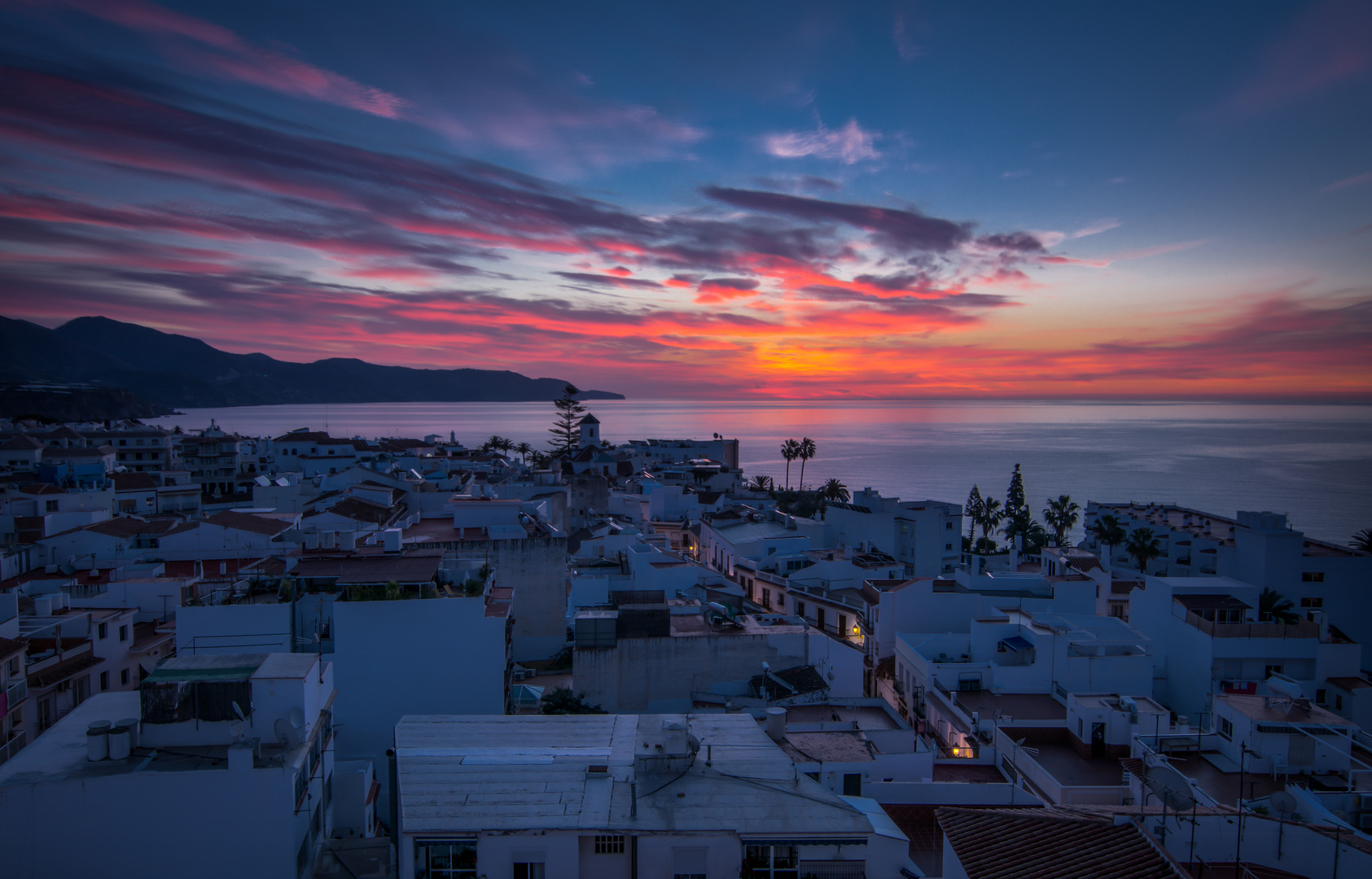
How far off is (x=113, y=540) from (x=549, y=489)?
19287 mm

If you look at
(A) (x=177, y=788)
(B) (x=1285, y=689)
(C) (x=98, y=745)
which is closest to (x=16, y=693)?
(C) (x=98, y=745)

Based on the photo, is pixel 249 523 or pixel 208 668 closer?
pixel 208 668

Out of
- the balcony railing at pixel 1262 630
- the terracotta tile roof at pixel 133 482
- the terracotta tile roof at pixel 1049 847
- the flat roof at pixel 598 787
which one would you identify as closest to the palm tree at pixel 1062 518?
the balcony railing at pixel 1262 630

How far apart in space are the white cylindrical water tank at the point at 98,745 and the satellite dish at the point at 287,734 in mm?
1962

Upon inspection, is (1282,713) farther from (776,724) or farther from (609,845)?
(609,845)

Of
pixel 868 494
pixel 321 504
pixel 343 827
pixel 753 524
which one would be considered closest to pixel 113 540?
pixel 321 504

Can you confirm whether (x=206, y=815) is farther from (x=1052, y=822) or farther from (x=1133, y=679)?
(x=1133, y=679)

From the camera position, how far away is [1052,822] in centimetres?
899

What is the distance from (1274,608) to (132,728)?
3646 centimetres

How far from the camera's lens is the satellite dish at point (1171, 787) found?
989 centimetres

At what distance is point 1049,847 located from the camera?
851 centimetres

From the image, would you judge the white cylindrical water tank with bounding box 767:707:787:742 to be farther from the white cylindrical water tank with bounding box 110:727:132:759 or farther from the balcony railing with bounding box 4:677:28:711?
the balcony railing with bounding box 4:677:28:711

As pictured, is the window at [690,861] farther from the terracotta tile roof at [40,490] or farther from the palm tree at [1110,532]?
the palm tree at [1110,532]

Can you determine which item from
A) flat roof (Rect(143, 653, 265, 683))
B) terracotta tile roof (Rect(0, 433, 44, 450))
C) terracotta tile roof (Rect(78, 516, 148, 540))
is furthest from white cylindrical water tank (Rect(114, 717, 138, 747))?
terracotta tile roof (Rect(0, 433, 44, 450))
